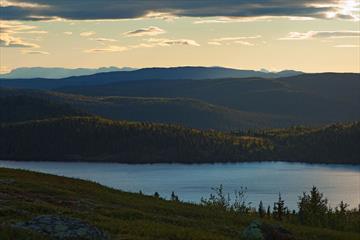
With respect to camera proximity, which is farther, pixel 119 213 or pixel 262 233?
pixel 119 213

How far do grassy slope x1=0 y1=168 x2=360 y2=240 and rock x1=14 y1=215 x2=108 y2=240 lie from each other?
3.72 ft

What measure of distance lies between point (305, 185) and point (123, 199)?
424 ft

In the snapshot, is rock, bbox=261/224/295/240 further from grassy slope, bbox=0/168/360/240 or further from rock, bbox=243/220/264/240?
grassy slope, bbox=0/168/360/240

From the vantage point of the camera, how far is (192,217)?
38031 mm

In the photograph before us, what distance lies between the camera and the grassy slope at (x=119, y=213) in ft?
94.1

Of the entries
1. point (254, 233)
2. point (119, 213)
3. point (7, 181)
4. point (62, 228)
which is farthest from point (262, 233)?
point (7, 181)

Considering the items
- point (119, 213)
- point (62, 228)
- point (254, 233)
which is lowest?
point (254, 233)

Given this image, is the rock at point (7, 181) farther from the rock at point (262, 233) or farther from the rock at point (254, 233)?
the rock at point (254, 233)

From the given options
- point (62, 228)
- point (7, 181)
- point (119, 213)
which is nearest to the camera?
point (62, 228)

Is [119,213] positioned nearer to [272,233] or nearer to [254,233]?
[254,233]

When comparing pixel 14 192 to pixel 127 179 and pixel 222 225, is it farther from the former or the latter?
pixel 127 179

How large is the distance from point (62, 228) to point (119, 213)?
1024cm

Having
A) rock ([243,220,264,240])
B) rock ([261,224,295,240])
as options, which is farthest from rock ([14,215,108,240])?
rock ([261,224,295,240])

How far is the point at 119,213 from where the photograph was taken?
1351 inches
